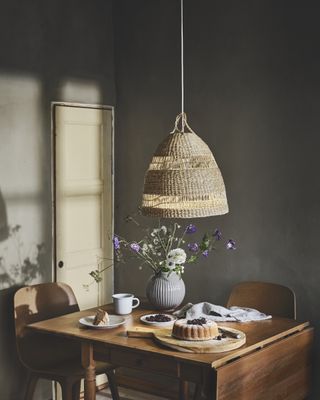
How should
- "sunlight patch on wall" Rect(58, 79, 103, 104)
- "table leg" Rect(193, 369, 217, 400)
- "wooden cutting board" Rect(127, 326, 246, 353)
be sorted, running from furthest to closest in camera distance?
"sunlight patch on wall" Rect(58, 79, 103, 104) → "wooden cutting board" Rect(127, 326, 246, 353) → "table leg" Rect(193, 369, 217, 400)

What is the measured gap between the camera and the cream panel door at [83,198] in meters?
4.59

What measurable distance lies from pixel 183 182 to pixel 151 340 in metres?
0.79

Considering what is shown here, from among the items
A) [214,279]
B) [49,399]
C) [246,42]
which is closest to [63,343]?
[49,399]

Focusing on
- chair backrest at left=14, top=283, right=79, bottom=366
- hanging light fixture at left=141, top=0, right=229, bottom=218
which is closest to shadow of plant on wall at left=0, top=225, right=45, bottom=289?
chair backrest at left=14, top=283, right=79, bottom=366

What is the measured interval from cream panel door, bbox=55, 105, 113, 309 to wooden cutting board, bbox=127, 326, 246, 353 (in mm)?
1263

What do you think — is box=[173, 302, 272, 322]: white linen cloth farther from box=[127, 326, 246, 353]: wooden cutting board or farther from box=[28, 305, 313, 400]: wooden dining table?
box=[127, 326, 246, 353]: wooden cutting board

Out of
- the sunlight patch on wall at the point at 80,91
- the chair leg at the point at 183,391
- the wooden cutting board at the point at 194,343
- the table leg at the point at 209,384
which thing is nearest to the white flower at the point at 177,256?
the wooden cutting board at the point at 194,343

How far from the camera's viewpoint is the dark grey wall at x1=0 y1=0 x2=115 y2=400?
4.23 meters

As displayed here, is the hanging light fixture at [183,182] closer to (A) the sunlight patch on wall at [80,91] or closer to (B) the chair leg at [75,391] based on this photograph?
(B) the chair leg at [75,391]

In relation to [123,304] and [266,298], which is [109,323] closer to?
[123,304]

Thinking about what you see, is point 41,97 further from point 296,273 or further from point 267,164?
point 296,273

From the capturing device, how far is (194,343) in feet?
10.8

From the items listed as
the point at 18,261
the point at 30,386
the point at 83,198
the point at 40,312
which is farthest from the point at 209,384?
the point at 83,198

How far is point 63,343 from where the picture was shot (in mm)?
4309
